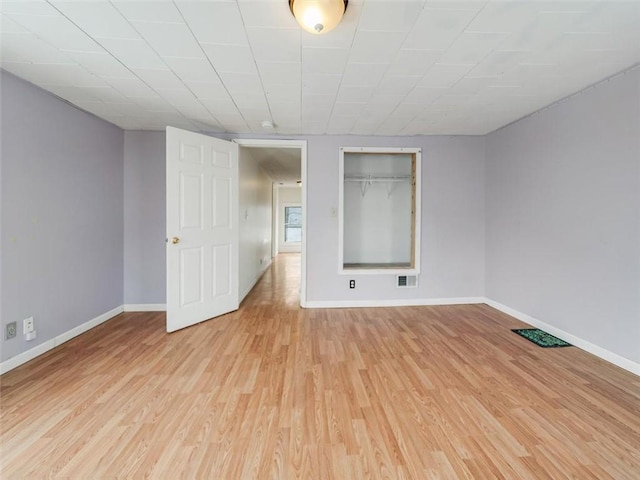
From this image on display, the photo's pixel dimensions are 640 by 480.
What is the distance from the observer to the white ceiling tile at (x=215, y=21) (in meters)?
1.44

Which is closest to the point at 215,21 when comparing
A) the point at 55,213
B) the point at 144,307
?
the point at 55,213

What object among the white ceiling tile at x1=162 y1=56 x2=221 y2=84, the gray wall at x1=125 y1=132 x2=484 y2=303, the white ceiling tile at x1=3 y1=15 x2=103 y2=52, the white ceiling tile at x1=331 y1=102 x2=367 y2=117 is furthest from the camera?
the gray wall at x1=125 y1=132 x2=484 y2=303

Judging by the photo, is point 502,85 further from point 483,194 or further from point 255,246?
point 255,246

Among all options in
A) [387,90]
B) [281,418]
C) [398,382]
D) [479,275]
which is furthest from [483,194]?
[281,418]

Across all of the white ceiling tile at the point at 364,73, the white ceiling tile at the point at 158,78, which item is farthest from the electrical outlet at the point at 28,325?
the white ceiling tile at the point at 364,73

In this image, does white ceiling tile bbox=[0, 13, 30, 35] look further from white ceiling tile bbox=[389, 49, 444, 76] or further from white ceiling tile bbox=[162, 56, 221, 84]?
white ceiling tile bbox=[389, 49, 444, 76]

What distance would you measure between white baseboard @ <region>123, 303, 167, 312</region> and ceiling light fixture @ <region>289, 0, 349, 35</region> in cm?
344

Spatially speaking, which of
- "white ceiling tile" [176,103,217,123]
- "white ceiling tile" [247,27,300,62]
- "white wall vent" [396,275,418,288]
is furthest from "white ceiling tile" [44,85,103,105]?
"white wall vent" [396,275,418,288]

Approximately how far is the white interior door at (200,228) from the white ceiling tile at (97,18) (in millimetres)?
1122

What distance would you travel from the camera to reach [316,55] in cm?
183

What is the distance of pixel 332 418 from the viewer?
1543 mm

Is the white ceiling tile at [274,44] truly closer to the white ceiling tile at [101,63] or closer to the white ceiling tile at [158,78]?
the white ceiling tile at [158,78]

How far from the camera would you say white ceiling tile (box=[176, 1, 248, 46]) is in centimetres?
144

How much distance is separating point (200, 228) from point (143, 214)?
39.4 inches
